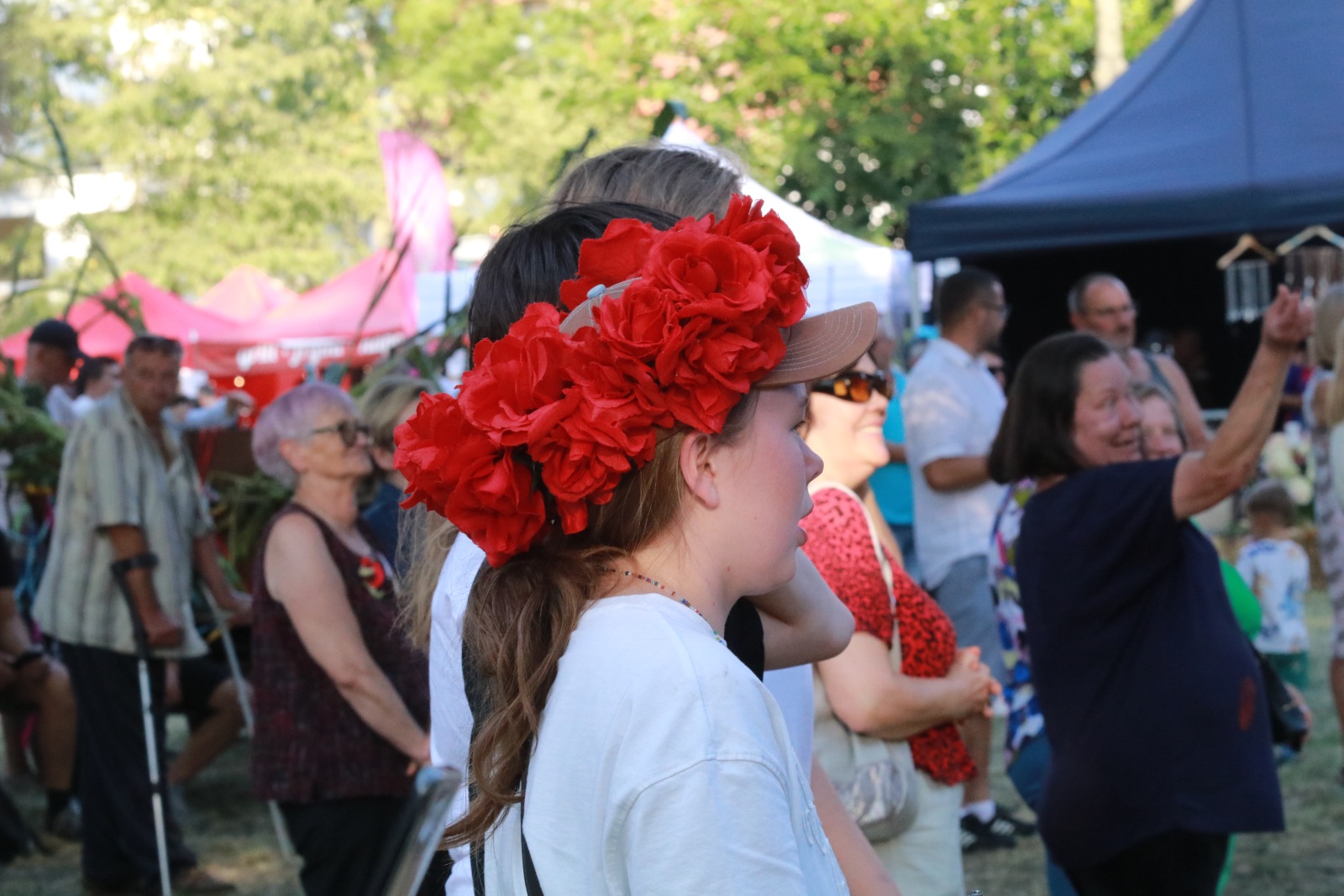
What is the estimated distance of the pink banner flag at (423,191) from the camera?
8328 mm

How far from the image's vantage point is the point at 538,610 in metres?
1.31

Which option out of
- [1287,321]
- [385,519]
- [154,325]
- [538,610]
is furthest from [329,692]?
[154,325]

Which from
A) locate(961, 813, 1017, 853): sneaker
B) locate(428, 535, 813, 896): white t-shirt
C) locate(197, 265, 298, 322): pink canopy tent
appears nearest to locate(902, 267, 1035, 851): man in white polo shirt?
locate(961, 813, 1017, 853): sneaker

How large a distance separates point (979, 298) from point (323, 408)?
314cm

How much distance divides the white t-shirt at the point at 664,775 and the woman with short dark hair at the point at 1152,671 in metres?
2.02

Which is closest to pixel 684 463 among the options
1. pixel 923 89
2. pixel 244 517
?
pixel 244 517

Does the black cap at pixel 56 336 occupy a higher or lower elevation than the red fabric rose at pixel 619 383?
higher

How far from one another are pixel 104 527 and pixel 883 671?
361cm

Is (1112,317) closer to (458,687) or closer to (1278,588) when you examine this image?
(1278,588)

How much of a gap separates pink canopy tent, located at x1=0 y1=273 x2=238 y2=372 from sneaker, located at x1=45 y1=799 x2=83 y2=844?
10.4 m

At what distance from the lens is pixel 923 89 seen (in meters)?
17.6

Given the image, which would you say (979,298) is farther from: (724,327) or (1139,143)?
(724,327)

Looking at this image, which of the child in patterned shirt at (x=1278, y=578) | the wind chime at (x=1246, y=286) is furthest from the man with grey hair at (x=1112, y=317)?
the wind chime at (x=1246, y=286)

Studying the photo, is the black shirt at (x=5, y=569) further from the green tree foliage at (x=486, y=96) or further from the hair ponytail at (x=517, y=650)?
the green tree foliage at (x=486, y=96)
